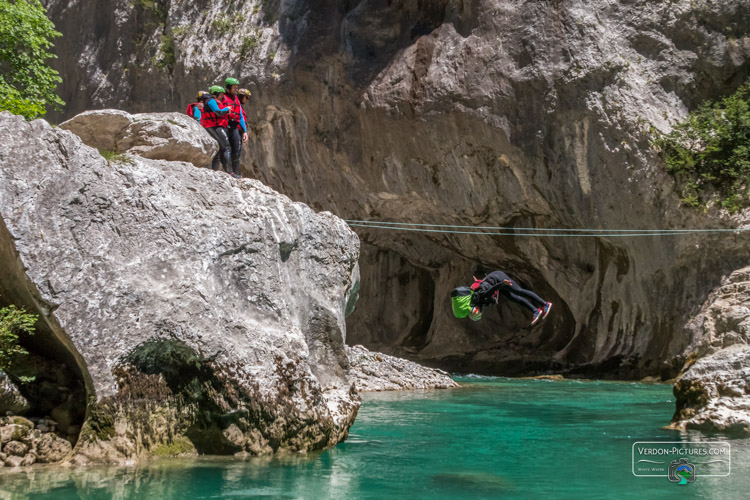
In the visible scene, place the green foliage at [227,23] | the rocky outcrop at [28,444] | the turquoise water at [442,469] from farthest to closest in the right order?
Result: the green foliage at [227,23], the rocky outcrop at [28,444], the turquoise water at [442,469]

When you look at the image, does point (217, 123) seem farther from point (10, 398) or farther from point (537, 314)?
point (537, 314)

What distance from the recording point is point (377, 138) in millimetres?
19000

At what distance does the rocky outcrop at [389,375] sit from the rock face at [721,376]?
22.3ft

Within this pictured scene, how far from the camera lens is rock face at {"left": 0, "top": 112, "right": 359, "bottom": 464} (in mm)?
6363

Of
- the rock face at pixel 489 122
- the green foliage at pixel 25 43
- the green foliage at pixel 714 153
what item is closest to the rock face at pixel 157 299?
the green foliage at pixel 25 43

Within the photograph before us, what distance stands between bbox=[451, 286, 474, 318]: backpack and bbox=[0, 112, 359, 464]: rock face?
2.50 m

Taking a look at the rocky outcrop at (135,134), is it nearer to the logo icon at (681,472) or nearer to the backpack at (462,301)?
the backpack at (462,301)

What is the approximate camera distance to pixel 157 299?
264 inches

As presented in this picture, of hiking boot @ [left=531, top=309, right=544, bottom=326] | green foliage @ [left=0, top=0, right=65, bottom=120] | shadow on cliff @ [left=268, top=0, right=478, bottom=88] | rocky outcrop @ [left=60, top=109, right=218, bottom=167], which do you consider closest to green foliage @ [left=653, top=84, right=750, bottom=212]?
shadow on cliff @ [left=268, top=0, right=478, bottom=88]

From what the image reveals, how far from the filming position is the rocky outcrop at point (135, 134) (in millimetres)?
8742

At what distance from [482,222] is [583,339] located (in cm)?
409

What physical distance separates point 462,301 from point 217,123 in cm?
410

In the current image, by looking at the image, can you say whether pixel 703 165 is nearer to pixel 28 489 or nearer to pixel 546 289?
pixel 546 289

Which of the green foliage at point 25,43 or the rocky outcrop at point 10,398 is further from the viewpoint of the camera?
the green foliage at point 25,43
